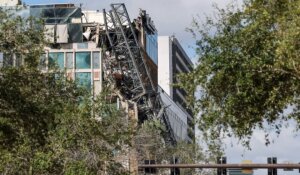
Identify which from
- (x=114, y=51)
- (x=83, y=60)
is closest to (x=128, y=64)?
(x=114, y=51)

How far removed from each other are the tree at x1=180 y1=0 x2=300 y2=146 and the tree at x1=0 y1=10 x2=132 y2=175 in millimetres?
10679

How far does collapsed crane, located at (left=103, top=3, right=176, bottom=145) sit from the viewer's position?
10975 centimetres

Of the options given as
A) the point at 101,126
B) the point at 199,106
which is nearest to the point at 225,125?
the point at 199,106

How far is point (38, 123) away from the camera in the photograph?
1283 inches

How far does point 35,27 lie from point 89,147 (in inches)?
213

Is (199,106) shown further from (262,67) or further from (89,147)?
(89,147)

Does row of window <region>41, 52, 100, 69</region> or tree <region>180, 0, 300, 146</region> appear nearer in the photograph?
tree <region>180, 0, 300, 146</region>

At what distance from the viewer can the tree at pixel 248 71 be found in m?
18.0

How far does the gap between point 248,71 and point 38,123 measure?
15.5 meters

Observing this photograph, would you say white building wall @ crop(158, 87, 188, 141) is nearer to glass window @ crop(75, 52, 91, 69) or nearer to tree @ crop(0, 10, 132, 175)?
glass window @ crop(75, 52, 91, 69)

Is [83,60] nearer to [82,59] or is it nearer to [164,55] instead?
[82,59]

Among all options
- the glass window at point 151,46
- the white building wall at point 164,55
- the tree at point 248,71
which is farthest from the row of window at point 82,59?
the tree at point 248,71

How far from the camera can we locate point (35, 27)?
33.4 metres

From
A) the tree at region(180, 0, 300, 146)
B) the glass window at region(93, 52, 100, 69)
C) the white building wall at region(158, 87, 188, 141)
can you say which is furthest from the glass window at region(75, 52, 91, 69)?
the tree at region(180, 0, 300, 146)
